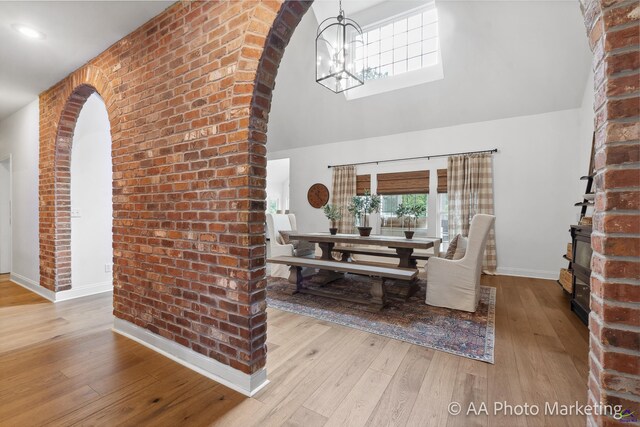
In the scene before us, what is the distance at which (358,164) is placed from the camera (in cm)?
611

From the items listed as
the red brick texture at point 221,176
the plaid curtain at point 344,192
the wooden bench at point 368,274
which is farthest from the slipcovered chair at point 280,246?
the red brick texture at point 221,176

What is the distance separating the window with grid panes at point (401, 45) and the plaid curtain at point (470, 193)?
180 cm

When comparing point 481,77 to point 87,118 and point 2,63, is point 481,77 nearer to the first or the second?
point 87,118

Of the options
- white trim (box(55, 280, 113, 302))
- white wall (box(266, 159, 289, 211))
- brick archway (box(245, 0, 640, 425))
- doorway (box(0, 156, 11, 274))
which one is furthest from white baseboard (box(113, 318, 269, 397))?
white wall (box(266, 159, 289, 211))

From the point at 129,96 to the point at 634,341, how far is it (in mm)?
3241

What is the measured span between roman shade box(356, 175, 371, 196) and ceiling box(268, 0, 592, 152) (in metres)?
0.86

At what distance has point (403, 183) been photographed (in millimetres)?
5590

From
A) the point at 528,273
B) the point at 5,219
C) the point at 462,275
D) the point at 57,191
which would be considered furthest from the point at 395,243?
the point at 5,219

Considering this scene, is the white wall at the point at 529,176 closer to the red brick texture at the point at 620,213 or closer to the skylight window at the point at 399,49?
the skylight window at the point at 399,49

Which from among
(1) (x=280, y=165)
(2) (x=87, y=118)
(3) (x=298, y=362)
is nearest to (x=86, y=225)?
(2) (x=87, y=118)

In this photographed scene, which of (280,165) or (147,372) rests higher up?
(280,165)

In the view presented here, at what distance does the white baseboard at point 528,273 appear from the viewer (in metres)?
4.39

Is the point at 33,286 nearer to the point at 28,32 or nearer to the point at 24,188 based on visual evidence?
the point at 24,188

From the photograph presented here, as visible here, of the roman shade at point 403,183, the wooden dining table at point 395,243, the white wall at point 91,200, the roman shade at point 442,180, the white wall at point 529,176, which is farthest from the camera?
the roman shade at point 403,183
